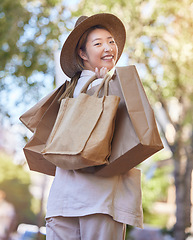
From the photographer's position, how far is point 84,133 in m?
1.74

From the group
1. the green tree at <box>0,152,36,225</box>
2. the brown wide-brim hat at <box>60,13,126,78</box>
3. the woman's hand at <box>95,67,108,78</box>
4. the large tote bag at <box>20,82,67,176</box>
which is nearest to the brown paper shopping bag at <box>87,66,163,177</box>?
the woman's hand at <box>95,67,108,78</box>

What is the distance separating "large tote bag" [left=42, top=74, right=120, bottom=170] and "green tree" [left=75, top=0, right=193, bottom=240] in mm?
5872

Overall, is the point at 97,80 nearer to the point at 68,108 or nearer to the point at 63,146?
the point at 68,108

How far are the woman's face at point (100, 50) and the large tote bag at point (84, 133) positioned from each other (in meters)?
0.47

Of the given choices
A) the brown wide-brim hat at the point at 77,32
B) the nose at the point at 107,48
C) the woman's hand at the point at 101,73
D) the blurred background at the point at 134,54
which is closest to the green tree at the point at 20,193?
the blurred background at the point at 134,54

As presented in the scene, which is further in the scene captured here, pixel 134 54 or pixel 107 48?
pixel 134 54

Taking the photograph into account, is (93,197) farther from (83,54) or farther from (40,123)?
(83,54)

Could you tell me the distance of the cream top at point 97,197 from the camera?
70.3 inches

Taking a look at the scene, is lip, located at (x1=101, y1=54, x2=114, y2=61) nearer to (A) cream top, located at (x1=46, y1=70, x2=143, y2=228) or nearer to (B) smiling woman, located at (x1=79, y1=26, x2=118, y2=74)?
(B) smiling woman, located at (x1=79, y1=26, x2=118, y2=74)

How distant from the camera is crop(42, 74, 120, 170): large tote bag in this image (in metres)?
1.71

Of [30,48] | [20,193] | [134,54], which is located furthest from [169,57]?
[20,193]

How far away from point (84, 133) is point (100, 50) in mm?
673

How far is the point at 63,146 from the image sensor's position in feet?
5.70

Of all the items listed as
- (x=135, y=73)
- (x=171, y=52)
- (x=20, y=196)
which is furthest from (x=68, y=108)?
(x=20, y=196)
